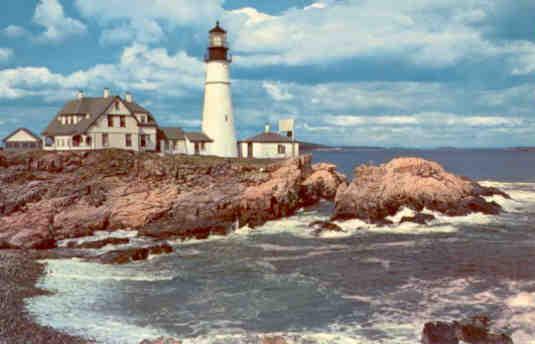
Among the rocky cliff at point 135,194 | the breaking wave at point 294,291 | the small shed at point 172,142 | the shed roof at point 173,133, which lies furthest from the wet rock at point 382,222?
the shed roof at point 173,133

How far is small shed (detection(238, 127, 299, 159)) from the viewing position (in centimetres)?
5331

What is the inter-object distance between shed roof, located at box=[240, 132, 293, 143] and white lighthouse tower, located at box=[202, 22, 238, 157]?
336 cm

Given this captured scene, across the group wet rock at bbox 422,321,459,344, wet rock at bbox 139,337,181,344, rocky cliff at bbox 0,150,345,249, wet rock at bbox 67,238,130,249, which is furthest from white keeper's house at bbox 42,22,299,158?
wet rock at bbox 422,321,459,344

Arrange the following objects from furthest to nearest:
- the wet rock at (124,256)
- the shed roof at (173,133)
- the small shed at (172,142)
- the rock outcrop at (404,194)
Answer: the shed roof at (173,133), the small shed at (172,142), the rock outcrop at (404,194), the wet rock at (124,256)

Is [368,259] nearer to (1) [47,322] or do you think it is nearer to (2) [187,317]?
(2) [187,317]

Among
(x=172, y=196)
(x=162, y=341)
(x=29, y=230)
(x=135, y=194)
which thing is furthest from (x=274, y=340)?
(x=135, y=194)

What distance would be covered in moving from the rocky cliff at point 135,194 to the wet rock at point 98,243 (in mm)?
1411

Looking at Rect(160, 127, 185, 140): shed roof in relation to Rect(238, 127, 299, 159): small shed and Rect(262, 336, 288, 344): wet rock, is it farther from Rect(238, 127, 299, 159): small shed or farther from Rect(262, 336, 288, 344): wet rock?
Rect(262, 336, 288, 344): wet rock

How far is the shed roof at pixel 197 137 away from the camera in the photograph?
49688mm

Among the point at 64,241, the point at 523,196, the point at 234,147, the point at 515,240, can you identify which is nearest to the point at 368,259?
the point at 515,240

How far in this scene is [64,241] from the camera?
2986cm

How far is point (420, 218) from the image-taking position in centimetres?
3384

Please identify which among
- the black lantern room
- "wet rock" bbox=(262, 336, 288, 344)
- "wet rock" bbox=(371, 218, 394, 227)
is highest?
the black lantern room

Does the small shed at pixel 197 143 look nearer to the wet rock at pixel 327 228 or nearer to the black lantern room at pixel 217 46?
the black lantern room at pixel 217 46
